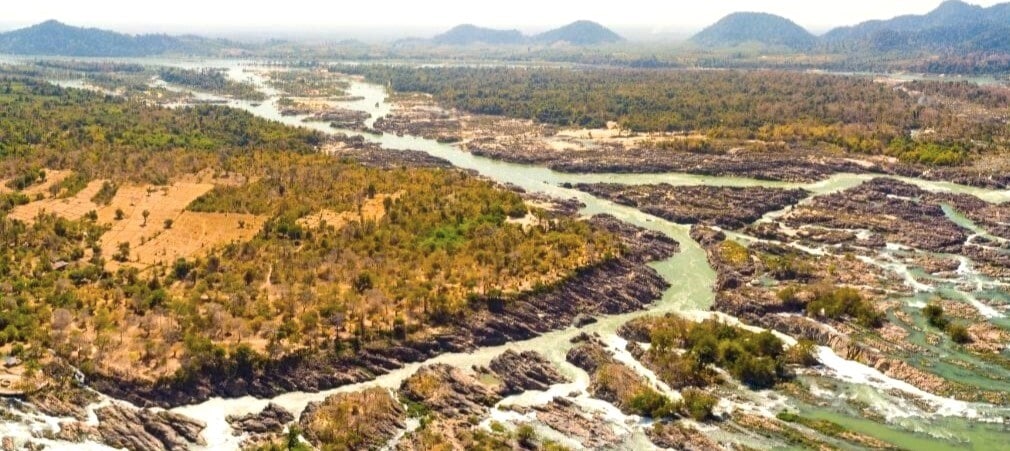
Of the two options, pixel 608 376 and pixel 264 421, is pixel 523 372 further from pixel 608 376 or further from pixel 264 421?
pixel 264 421

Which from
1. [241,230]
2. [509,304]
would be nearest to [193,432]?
[509,304]

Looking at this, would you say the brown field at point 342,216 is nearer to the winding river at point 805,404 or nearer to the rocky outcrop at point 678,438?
the winding river at point 805,404

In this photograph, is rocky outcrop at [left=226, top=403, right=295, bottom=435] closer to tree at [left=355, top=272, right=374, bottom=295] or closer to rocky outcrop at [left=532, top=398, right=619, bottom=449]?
rocky outcrop at [left=532, top=398, right=619, bottom=449]

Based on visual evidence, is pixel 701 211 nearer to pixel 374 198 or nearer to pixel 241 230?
pixel 374 198

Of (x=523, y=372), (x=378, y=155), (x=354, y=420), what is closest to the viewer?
(x=354, y=420)

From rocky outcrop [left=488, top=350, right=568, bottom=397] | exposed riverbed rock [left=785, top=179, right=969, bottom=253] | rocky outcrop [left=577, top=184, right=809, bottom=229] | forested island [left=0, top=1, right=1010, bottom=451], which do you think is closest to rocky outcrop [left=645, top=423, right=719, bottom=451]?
forested island [left=0, top=1, right=1010, bottom=451]

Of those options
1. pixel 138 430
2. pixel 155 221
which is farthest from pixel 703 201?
pixel 138 430

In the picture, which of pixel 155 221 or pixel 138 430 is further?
pixel 155 221
